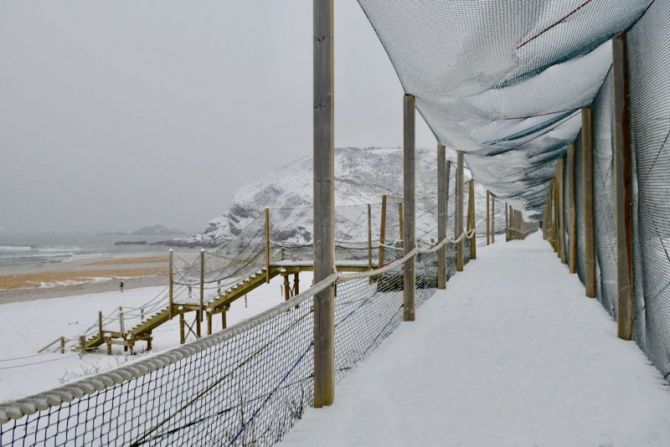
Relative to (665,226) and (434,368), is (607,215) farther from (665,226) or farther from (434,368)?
(434,368)

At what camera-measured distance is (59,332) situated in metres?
18.3

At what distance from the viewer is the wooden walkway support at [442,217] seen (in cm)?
717

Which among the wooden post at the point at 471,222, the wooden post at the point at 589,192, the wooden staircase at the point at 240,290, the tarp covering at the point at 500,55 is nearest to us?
the tarp covering at the point at 500,55

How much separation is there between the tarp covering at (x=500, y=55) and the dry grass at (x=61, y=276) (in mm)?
37485

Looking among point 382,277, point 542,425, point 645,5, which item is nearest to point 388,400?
point 542,425

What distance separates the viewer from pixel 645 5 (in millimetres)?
2852

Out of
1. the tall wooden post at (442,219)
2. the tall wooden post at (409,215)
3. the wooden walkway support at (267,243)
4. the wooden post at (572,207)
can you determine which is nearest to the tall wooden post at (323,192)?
the tall wooden post at (409,215)

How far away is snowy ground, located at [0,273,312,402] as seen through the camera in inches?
424

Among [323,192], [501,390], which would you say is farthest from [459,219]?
[323,192]

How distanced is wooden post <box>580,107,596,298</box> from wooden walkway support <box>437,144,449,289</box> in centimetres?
213

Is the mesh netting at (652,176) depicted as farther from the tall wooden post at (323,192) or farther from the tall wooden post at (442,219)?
the tall wooden post at (442,219)

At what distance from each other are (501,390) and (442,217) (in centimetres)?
480

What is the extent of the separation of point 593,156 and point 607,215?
1083 mm

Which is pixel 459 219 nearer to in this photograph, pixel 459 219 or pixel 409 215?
pixel 459 219
